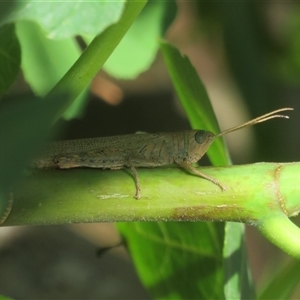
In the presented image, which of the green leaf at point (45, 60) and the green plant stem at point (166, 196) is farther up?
the green leaf at point (45, 60)

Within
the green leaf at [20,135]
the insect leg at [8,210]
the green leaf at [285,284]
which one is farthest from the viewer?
the green leaf at [285,284]

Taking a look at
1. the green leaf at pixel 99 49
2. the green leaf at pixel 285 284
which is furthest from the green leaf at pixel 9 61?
the green leaf at pixel 285 284

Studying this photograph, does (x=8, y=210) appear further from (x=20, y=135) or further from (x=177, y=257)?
(x=177, y=257)

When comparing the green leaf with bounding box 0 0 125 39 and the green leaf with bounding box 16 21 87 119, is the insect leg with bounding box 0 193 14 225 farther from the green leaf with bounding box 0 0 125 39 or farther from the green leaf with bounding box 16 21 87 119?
the green leaf with bounding box 16 21 87 119

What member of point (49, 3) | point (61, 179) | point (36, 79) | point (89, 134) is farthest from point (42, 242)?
point (49, 3)

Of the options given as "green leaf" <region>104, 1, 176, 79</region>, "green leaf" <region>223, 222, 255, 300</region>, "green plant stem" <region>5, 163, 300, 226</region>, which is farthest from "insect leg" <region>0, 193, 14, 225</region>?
"green leaf" <region>104, 1, 176, 79</region>

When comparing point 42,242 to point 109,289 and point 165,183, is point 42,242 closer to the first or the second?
point 109,289

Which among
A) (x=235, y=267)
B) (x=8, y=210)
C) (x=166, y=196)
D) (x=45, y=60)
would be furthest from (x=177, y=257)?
(x=45, y=60)

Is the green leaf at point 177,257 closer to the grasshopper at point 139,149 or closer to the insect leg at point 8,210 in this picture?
the grasshopper at point 139,149

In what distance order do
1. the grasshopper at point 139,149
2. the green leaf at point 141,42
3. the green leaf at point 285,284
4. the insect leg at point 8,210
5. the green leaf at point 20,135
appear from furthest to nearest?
the green leaf at point 141,42 → the grasshopper at point 139,149 → the green leaf at point 285,284 → the insect leg at point 8,210 → the green leaf at point 20,135
